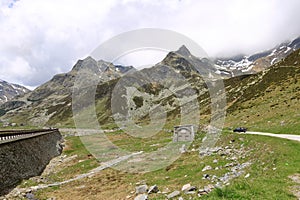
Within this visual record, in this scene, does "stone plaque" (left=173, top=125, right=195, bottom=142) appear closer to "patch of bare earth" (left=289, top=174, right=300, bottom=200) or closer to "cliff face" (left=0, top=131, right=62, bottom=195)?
"cliff face" (left=0, top=131, right=62, bottom=195)

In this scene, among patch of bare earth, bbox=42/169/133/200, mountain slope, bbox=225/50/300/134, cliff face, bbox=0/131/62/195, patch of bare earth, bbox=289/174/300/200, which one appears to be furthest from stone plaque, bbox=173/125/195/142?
patch of bare earth, bbox=289/174/300/200

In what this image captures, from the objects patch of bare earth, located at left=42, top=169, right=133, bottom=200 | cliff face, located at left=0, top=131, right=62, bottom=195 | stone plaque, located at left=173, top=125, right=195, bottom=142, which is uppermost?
cliff face, located at left=0, top=131, right=62, bottom=195

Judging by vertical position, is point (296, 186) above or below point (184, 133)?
above

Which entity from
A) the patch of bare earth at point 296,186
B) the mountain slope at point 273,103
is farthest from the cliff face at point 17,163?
the mountain slope at point 273,103

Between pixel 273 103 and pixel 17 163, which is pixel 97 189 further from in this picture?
pixel 273 103

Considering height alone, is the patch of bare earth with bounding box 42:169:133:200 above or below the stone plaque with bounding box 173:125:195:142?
below

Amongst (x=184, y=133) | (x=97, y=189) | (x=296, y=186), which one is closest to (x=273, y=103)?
(x=184, y=133)

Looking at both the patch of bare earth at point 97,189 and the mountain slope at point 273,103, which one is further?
the mountain slope at point 273,103

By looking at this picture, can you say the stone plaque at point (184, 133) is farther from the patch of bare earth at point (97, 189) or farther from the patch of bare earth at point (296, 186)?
the patch of bare earth at point (296, 186)

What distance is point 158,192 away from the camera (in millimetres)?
24906

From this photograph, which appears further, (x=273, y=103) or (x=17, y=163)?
(x=273, y=103)

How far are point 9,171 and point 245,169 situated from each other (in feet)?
97.3

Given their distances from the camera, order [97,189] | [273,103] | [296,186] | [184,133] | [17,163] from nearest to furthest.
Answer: [296,186] < [97,189] < [17,163] < [184,133] < [273,103]

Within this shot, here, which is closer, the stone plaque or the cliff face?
the cliff face
